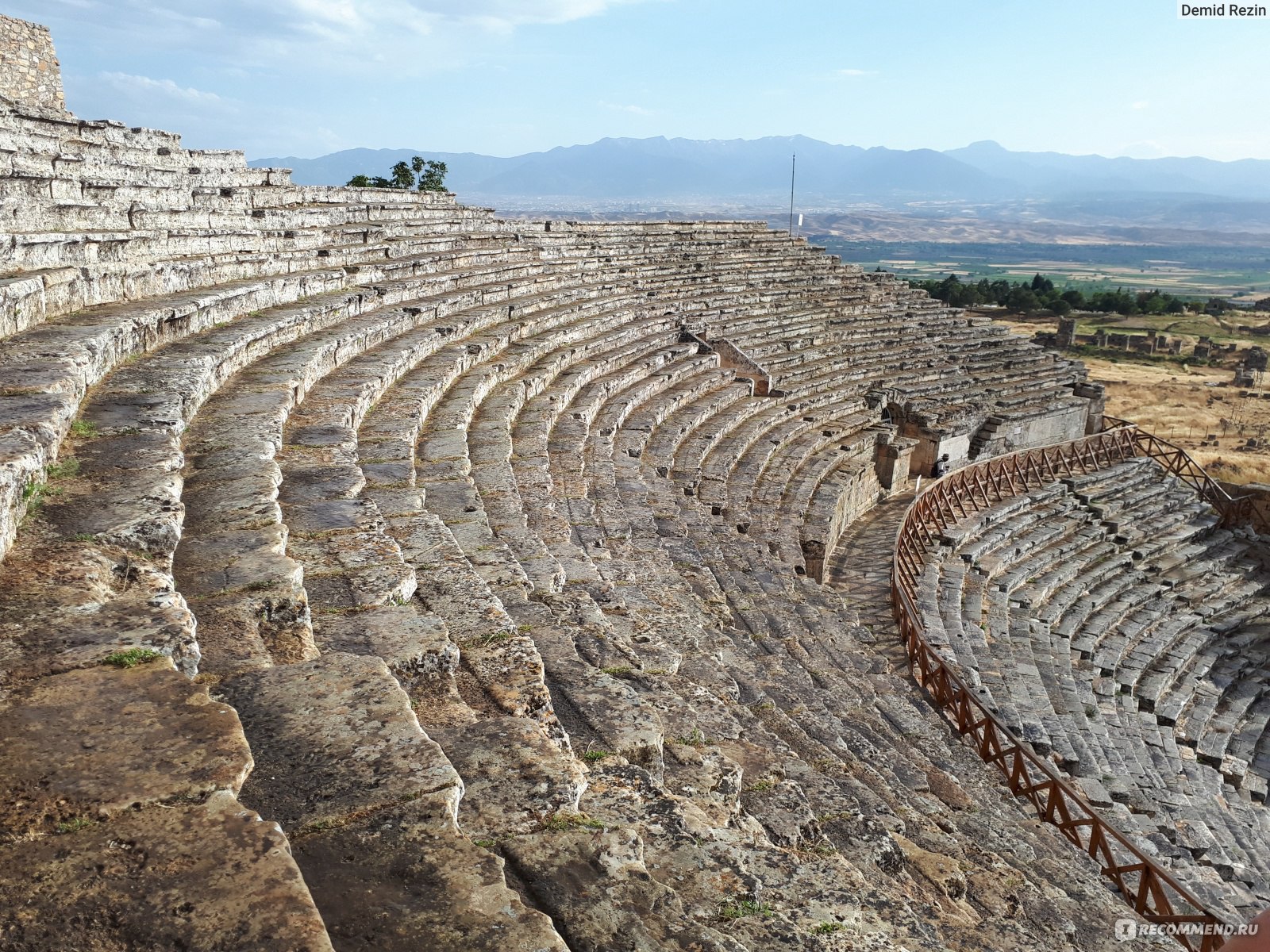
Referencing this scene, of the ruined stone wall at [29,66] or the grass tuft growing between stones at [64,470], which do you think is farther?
the ruined stone wall at [29,66]

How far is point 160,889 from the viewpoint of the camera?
2.19m

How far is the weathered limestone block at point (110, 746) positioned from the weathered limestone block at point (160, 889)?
0.10 meters

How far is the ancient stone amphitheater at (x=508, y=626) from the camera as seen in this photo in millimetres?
2611

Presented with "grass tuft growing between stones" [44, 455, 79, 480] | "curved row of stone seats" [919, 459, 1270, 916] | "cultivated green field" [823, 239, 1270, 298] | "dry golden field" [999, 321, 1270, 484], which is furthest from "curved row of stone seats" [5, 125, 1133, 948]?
"cultivated green field" [823, 239, 1270, 298]

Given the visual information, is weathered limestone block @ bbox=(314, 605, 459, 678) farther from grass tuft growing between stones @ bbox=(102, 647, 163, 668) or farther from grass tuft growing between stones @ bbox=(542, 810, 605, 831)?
grass tuft growing between stones @ bbox=(542, 810, 605, 831)

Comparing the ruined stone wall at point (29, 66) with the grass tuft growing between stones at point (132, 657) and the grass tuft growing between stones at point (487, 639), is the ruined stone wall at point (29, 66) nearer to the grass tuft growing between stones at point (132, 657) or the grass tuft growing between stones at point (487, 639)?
the grass tuft growing between stones at point (487, 639)

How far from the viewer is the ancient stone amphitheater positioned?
103 inches

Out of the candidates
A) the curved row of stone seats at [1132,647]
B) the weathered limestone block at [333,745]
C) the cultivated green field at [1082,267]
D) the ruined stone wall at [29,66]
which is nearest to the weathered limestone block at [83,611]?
the weathered limestone block at [333,745]

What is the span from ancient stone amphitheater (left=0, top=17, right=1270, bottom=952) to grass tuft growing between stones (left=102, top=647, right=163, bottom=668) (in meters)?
0.02

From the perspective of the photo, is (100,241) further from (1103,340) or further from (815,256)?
(1103,340)

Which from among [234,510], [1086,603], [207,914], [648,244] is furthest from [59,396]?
[648,244]

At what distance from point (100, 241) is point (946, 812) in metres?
8.11

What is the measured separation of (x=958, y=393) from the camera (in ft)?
68.8

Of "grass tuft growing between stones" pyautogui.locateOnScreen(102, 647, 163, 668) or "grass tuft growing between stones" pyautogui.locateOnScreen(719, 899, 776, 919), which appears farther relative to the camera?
"grass tuft growing between stones" pyautogui.locateOnScreen(102, 647, 163, 668)
